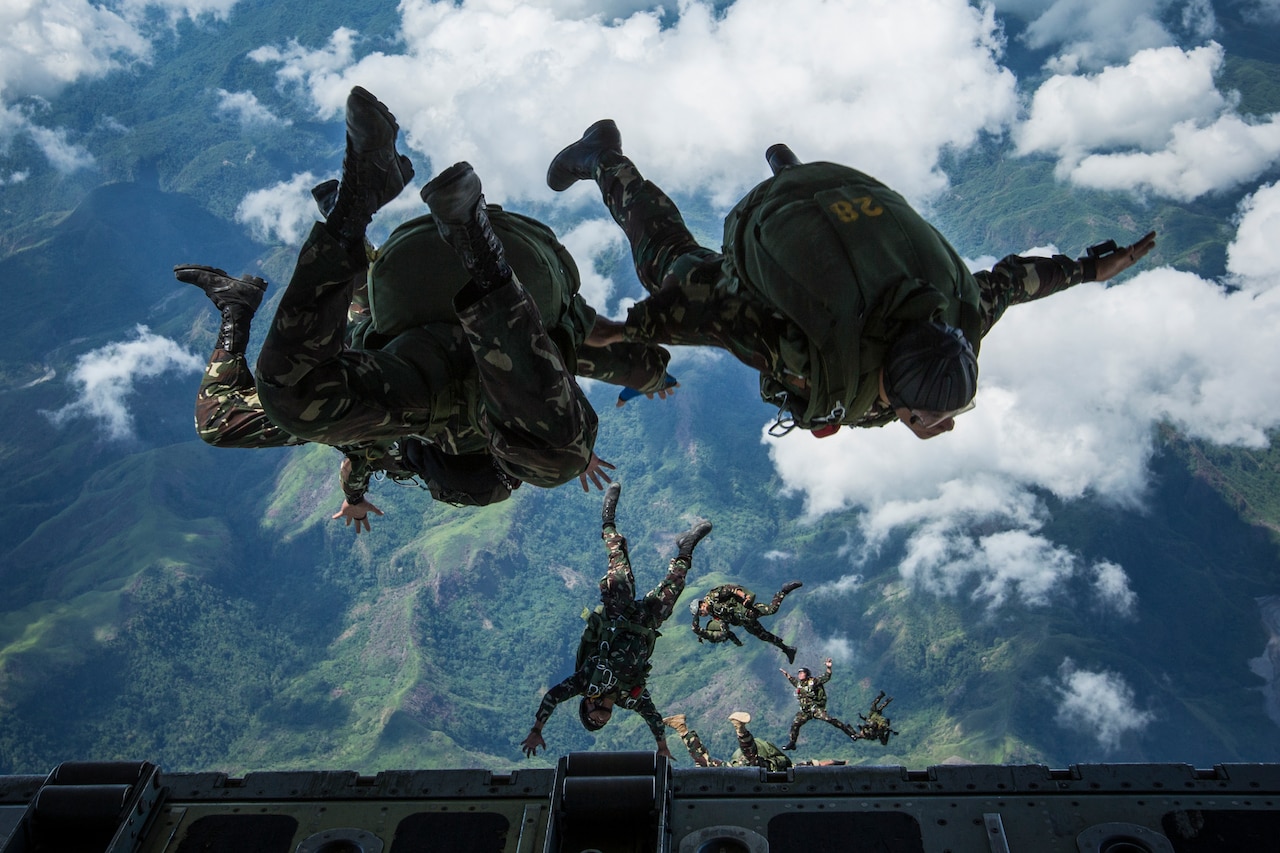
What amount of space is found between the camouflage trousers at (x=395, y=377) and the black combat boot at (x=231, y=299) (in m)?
2.48

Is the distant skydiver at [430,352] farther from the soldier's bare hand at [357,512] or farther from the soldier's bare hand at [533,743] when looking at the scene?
the soldier's bare hand at [533,743]

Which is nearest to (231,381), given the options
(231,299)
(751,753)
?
(231,299)

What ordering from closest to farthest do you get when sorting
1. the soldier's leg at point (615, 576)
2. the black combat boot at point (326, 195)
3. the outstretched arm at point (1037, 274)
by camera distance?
the black combat boot at point (326, 195)
the outstretched arm at point (1037, 274)
the soldier's leg at point (615, 576)

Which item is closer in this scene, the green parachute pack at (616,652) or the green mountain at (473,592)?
the green parachute pack at (616,652)

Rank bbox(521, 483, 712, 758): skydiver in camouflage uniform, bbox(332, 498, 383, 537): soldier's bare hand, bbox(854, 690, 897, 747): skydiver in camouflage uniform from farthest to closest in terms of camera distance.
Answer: bbox(854, 690, 897, 747): skydiver in camouflage uniform < bbox(521, 483, 712, 758): skydiver in camouflage uniform < bbox(332, 498, 383, 537): soldier's bare hand

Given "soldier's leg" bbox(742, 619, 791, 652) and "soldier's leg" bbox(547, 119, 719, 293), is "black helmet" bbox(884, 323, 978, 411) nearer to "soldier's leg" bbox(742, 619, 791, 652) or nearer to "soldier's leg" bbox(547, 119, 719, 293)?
"soldier's leg" bbox(547, 119, 719, 293)

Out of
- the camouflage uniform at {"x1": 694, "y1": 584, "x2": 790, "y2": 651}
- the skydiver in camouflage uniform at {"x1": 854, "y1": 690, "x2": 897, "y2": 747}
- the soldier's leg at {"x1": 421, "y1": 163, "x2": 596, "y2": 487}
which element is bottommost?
the soldier's leg at {"x1": 421, "y1": 163, "x2": 596, "y2": 487}

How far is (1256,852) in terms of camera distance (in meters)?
5.76

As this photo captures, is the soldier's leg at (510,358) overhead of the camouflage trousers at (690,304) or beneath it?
beneath

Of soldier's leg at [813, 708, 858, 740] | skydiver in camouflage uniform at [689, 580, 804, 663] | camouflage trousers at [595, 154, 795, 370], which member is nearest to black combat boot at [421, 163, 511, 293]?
camouflage trousers at [595, 154, 795, 370]

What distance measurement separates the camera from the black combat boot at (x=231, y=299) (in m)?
7.68

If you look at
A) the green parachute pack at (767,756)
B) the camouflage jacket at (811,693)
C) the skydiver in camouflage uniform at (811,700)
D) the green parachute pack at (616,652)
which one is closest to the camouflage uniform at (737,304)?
the green parachute pack at (616,652)

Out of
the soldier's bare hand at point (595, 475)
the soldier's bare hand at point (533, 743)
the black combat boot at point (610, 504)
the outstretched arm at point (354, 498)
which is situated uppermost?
the black combat boot at point (610, 504)

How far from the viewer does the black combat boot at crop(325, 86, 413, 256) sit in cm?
471
